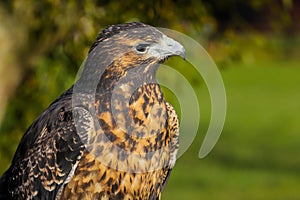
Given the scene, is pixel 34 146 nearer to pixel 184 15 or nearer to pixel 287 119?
pixel 184 15

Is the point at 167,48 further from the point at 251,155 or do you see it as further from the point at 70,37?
the point at 251,155

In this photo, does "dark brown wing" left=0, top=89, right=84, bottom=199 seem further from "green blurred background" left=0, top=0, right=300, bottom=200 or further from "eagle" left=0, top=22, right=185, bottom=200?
"green blurred background" left=0, top=0, right=300, bottom=200

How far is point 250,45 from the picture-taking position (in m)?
11.3

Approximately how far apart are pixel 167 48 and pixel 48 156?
3.33 ft

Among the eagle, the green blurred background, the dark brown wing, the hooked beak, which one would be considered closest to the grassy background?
the green blurred background

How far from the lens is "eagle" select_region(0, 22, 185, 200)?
681 centimetres

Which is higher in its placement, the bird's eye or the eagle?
the bird's eye

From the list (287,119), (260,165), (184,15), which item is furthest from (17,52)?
(287,119)

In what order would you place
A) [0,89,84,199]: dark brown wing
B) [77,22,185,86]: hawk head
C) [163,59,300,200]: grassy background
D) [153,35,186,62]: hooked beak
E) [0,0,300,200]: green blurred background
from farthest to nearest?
[163,59,300,200]: grassy background, [0,0,300,200]: green blurred background, [0,89,84,199]: dark brown wing, [77,22,185,86]: hawk head, [153,35,186,62]: hooked beak

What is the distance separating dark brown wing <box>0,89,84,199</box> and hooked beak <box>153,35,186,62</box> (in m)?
0.65

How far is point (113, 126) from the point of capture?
22.4 ft

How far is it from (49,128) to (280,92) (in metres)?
36.8

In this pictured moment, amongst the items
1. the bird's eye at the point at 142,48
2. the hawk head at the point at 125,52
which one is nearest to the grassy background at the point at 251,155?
the hawk head at the point at 125,52

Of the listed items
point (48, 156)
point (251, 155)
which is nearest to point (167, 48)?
point (48, 156)
